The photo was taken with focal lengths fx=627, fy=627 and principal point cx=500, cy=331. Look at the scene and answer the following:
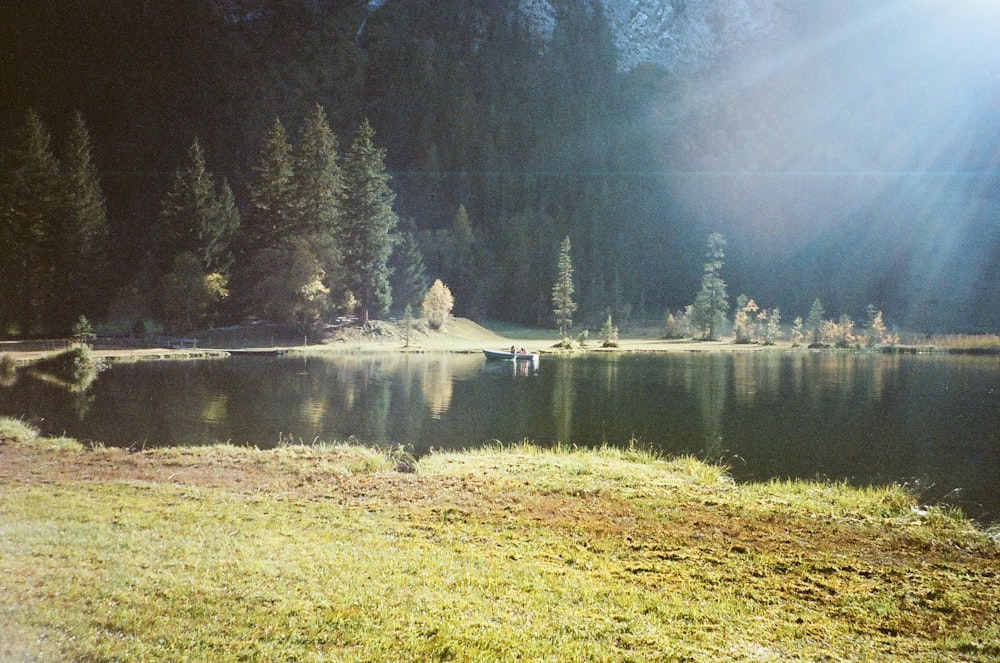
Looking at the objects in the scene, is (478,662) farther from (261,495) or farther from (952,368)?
(952,368)

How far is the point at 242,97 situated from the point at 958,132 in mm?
152945

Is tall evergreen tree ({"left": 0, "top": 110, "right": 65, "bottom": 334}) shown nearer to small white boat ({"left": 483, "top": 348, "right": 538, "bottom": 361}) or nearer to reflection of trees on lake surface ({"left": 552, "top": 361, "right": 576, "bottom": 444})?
small white boat ({"left": 483, "top": 348, "right": 538, "bottom": 361})

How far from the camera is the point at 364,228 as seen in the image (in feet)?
210

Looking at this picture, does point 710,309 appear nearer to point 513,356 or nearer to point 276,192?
point 513,356

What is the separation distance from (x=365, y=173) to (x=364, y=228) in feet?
18.0

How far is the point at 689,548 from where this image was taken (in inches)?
342

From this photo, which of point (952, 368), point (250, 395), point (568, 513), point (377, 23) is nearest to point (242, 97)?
point (377, 23)

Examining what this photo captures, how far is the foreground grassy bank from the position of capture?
579cm

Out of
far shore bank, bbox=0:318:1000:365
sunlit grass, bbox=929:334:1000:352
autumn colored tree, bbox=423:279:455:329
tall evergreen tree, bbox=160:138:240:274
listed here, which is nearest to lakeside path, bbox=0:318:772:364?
far shore bank, bbox=0:318:1000:365

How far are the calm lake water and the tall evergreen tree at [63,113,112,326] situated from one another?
20.6m

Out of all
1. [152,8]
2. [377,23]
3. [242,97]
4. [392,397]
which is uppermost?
[377,23]

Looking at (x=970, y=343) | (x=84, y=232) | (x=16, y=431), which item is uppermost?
(x=84, y=232)

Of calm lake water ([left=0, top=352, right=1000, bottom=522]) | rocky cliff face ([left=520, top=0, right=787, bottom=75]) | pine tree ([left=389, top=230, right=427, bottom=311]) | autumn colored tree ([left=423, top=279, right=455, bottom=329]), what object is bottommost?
calm lake water ([left=0, top=352, right=1000, bottom=522])

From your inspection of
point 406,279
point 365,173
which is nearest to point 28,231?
point 365,173
